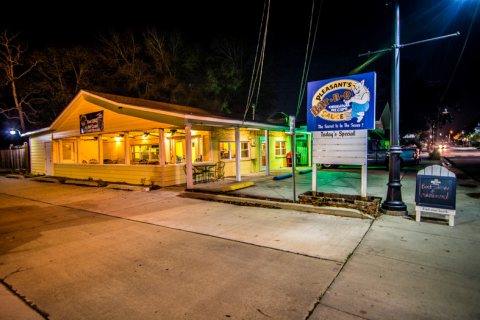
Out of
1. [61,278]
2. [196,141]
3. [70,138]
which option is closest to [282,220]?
[61,278]

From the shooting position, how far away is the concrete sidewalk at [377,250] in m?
2.90

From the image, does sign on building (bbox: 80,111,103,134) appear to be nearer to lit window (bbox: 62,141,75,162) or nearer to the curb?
lit window (bbox: 62,141,75,162)

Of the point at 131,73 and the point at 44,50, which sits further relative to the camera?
the point at 131,73

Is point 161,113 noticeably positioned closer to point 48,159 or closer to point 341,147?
point 341,147

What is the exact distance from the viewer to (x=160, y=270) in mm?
3932

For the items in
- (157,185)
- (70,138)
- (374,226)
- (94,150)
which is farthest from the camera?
(94,150)

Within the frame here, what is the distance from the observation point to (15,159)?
2292cm

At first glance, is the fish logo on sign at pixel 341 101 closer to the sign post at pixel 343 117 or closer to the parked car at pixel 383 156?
the sign post at pixel 343 117

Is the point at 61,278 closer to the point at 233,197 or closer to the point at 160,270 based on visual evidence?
the point at 160,270

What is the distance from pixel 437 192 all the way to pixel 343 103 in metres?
3.18

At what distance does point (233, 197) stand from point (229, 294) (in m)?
5.49

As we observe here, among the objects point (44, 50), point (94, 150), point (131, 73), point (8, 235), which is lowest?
point (8, 235)

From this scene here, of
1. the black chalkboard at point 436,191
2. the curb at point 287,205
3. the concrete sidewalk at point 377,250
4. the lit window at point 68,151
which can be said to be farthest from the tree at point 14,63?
the black chalkboard at point 436,191

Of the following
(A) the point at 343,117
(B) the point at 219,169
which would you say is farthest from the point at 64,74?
(A) the point at 343,117
